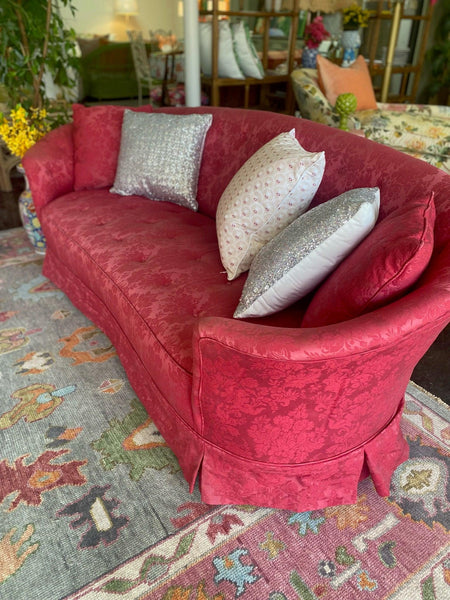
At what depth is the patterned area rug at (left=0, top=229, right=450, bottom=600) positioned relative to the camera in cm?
108

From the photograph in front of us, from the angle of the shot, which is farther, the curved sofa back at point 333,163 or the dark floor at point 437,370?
the dark floor at point 437,370

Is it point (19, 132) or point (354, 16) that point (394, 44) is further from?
point (19, 132)

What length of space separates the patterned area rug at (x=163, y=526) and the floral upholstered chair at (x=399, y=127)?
1643 mm

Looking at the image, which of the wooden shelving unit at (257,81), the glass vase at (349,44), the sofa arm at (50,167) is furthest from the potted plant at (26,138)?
the glass vase at (349,44)

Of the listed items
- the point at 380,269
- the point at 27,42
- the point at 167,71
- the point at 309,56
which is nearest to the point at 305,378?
the point at 380,269

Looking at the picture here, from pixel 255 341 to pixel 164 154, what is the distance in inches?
53.0

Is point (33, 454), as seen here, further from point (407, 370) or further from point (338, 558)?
point (407, 370)

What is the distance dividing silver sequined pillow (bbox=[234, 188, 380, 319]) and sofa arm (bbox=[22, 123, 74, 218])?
4.73 ft

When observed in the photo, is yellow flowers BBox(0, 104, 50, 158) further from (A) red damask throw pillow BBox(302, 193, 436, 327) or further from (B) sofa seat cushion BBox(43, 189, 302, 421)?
(A) red damask throw pillow BBox(302, 193, 436, 327)

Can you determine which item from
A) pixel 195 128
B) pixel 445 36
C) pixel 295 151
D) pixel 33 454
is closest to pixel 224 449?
pixel 33 454

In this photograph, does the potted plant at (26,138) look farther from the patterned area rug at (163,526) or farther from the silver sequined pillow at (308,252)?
the silver sequined pillow at (308,252)

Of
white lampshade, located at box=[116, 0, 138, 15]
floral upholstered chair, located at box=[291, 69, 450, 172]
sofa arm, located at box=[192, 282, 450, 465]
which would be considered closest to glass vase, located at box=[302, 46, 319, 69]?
floral upholstered chair, located at box=[291, 69, 450, 172]

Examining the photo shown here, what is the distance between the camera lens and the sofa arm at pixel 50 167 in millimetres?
2184

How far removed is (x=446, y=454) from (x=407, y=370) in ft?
1.70
